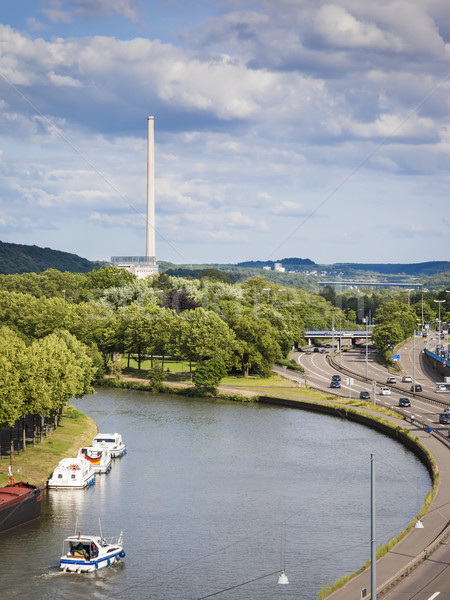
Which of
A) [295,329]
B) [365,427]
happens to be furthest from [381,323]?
[365,427]

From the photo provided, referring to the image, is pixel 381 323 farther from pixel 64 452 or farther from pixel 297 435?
pixel 64 452

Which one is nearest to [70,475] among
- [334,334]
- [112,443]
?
[112,443]

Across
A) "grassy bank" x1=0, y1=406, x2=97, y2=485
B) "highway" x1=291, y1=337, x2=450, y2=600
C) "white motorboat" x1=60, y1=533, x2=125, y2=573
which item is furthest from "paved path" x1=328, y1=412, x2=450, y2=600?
"grassy bank" x1=0, y1=406, x2=97, y2=485

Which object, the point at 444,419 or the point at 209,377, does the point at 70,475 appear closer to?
the point at 444,419

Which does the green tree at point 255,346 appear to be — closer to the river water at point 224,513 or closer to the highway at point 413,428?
the highway at point 413,428

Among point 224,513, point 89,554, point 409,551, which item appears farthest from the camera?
point 224,513

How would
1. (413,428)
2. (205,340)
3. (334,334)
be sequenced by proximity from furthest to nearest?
(334,334), (205,340), (413,428)

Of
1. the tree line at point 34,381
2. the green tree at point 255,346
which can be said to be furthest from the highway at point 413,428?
the tree line at point 34,381
